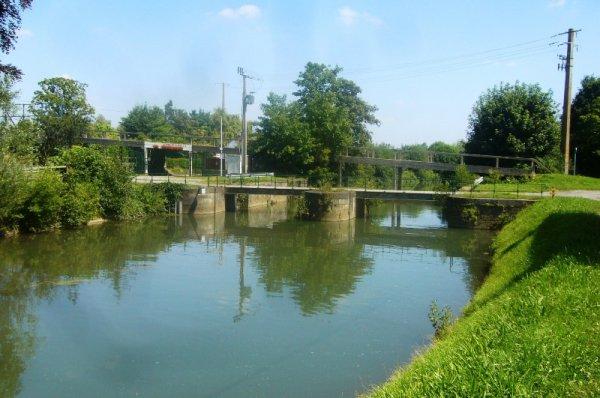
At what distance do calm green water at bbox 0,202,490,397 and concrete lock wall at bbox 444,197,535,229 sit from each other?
333cm

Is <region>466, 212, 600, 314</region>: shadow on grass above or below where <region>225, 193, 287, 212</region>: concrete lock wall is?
above

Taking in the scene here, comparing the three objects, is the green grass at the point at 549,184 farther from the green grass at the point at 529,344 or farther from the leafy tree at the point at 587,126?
the green grass at the point at 529,344

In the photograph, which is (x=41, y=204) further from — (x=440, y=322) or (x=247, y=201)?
(x=440, y=322)

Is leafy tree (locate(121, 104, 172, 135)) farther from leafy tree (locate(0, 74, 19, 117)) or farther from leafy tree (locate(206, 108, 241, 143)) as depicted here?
leafy tree (locate(0, 74, 19, 117))

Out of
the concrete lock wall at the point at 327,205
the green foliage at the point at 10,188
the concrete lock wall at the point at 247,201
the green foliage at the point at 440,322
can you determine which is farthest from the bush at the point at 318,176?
the green foliage at the point at 440,322

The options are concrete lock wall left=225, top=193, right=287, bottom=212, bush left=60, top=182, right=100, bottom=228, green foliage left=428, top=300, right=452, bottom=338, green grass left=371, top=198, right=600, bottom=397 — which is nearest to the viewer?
green grass left=371, top=198, right=600, bottom=397

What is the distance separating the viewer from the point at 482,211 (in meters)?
32.0

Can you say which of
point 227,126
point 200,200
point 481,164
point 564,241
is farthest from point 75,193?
point 227,126

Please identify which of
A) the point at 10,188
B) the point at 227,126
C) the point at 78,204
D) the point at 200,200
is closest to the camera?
the point at 10,188

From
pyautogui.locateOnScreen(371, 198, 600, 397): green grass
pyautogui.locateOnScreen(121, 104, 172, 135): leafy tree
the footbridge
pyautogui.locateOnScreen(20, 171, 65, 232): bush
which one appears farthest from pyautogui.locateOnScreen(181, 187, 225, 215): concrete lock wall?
pyautogui.locateOnScreen(121, 104, 172, 135): leafy tree

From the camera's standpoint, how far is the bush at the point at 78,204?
29188 millimetres

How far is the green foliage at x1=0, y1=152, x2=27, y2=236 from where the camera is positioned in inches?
947

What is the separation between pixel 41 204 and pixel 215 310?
16.2 metres

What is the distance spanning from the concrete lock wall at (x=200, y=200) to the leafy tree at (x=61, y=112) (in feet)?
60.1
